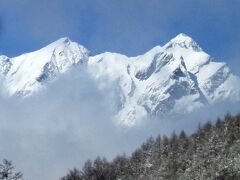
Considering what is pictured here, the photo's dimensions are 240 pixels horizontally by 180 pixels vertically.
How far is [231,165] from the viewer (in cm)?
11975

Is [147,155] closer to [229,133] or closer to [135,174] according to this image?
[135,174]

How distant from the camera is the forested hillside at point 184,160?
12588 cm

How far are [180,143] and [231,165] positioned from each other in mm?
47707

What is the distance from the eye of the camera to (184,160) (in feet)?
481

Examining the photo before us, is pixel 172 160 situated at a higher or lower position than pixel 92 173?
lower

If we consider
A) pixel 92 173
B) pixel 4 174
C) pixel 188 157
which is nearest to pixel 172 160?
pixel 188 157

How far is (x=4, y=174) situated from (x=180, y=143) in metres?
95.6

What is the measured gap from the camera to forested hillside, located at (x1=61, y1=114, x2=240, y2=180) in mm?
125875

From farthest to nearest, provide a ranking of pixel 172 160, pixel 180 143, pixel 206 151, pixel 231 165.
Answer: pixel 180 143, pixel 172 160, pixel 206 151, pixel 231 165

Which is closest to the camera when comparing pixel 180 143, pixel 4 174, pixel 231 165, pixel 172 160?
pixel 4 174

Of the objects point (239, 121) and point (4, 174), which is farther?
point (239, 121)

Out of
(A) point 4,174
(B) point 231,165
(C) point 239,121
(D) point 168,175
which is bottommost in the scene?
(A) point 4,174

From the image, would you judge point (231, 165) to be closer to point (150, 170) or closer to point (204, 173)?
point (204, 173)

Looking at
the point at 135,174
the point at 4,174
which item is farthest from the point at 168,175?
the point at 4,174
